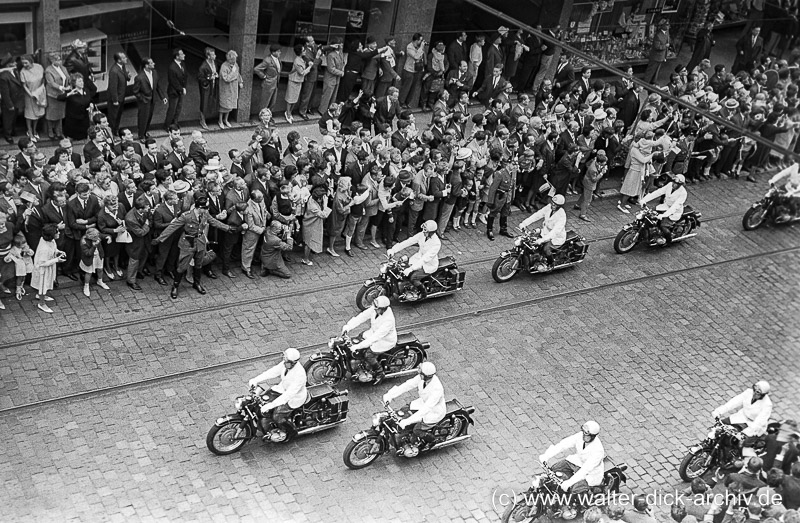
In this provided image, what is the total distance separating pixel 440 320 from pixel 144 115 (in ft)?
25.3

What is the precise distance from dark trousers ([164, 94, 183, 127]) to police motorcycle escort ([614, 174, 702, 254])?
30.8ft

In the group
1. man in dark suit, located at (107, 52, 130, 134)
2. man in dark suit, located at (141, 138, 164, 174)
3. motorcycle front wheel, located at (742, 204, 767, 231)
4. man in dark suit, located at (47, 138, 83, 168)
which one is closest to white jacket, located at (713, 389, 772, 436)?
motorcycle front wheel, located at (742, 204, 767, 231)

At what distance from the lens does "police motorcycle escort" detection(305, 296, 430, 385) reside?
674 inches

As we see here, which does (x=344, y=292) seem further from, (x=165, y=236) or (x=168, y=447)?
Result: (x=168, y=447)

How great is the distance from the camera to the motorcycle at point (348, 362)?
1723 cm

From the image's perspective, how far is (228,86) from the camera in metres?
23.6

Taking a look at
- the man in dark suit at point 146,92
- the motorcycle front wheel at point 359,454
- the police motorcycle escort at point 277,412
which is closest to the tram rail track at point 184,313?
the police motorcycle escort at point 277,412

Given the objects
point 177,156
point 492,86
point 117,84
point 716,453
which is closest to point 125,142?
point 177,156

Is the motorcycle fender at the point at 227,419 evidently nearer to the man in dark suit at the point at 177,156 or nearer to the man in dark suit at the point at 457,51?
the man in dark suit at the point at 177,156

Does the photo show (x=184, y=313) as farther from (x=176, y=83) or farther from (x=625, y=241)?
(x=625, y=241)

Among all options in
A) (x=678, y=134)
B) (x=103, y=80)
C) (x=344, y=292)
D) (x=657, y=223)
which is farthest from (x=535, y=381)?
(x=103, y=80)

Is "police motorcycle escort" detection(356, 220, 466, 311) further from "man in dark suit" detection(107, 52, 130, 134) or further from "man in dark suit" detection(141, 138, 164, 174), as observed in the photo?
"man in dark suit" detection(107, 52, 130, 134)

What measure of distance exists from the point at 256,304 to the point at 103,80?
23.1ft

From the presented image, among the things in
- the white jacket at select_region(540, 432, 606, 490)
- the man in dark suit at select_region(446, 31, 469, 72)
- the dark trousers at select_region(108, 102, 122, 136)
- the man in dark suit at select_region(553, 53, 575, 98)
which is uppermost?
the man in dark suit at select_region(446, 31, 469, 72)
